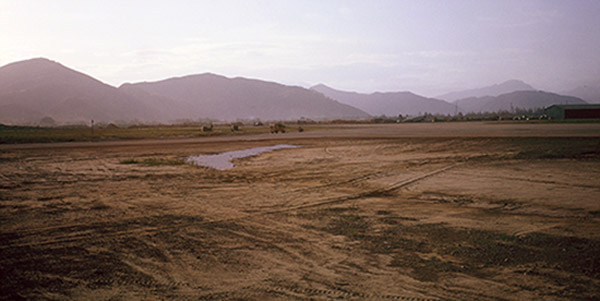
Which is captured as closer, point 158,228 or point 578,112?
point 158,228

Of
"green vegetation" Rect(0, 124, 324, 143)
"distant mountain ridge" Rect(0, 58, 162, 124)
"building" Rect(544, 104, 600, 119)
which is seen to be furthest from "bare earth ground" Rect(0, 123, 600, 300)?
"distant mountain ridge" Rect(0, 58, 162, 124)

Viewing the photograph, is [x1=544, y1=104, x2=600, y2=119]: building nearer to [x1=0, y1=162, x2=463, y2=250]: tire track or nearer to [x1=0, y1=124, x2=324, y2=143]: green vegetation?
[x1=0, y1=124, x2=324, y2=143]: green vegetation

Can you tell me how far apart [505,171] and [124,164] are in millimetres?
→ 15890

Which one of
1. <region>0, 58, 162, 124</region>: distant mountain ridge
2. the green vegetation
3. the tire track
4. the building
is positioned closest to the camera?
the tire track

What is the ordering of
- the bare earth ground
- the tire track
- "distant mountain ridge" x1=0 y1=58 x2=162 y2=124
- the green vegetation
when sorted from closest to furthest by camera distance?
the bare earth ground → the tire track → the green vegetation → "distant mountain ridge" x1=0 y1=58 x2=162 y2=124

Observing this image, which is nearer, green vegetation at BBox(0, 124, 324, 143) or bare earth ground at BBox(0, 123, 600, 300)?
bare earth ground at BBox(0, 123, 600, 300)

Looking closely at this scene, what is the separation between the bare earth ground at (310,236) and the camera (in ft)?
15.1

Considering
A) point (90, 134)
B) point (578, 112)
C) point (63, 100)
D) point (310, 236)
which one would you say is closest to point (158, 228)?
point (310, 236)

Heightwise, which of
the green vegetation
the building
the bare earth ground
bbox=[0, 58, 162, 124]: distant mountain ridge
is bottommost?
the bare earth ground

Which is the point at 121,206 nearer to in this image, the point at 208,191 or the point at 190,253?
the point at 208,191

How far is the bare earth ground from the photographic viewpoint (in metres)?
4.61

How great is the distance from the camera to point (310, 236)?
663 centimetres

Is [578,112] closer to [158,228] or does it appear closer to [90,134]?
[90,134]

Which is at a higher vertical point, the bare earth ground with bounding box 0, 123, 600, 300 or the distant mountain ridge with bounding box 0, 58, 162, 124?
the distant mountain ridge with bounding box 0, 58, 162, 124
